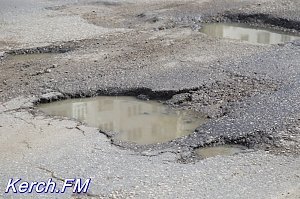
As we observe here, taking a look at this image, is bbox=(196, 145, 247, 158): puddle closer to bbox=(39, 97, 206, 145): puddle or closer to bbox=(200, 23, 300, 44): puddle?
bbox=(39, 97, 206, 145): puddle

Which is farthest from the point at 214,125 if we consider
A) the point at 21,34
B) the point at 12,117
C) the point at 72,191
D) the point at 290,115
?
the point at 21,34

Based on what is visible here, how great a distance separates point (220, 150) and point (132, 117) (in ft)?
5.02

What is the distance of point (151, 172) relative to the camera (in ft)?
16.2

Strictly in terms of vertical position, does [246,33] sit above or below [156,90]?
above

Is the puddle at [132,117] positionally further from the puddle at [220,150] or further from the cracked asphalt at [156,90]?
the puddle at [220,150]

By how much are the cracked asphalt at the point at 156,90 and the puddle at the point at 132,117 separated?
174mm

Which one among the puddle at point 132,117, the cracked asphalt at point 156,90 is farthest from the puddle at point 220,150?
the puddle at point 132,117

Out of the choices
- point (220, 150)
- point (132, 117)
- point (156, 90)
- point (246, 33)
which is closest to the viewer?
point (220, 150)

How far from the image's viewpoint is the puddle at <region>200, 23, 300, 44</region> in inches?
369

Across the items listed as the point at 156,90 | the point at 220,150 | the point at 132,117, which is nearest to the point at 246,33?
the point at 156,90

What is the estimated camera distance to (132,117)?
256 inches

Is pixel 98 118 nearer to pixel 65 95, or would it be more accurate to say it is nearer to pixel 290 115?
pixel 65 95

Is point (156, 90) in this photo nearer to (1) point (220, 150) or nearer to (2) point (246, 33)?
(1) point (220, 150)

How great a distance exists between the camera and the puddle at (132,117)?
19.5 ft
